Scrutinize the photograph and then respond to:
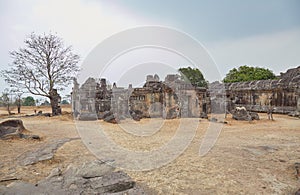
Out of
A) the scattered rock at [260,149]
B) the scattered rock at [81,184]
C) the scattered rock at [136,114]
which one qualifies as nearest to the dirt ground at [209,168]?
the scattered rock at [260,149]

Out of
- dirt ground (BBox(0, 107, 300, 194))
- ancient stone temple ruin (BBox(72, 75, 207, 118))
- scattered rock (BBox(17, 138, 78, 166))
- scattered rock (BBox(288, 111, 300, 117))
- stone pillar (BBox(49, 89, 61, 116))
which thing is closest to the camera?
dirt ground (BBox(0, 107, 300, 194))

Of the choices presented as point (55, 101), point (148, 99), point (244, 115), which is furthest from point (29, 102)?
point (244, 115)

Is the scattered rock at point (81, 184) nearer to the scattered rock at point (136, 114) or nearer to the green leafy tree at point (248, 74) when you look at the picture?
the scattered rock at point (136, 114)

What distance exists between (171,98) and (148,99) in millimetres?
1970

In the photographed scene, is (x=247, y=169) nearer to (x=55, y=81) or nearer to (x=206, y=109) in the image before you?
(x=206, y=109)

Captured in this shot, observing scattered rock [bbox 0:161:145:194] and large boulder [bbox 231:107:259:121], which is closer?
scattered rock [bbox 0:161:145:194]

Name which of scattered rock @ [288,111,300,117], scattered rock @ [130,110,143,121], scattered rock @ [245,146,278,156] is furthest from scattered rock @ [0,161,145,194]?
scattered rock @ [288,111,300,117]

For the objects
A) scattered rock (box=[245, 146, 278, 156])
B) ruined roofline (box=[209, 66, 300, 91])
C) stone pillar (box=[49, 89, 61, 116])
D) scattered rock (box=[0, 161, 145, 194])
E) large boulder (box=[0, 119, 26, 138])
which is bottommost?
scattered rock (box=[0, 161, 145, 194])

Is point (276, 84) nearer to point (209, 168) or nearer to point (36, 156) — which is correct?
point (209, 168)

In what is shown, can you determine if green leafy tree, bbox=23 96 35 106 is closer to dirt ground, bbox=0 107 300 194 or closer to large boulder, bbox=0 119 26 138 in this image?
large boulder, bbox=0 119 26 138

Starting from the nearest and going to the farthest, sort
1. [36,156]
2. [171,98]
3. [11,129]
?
[36,156], [11,129], [171,98]

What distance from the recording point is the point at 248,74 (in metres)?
31.6

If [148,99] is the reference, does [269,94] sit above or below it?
above

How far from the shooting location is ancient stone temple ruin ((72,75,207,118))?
15.0 m
